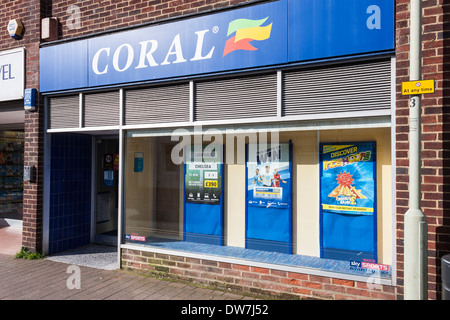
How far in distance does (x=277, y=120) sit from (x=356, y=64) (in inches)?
48.1

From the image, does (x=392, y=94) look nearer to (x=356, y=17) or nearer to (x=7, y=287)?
(x=356, y=17)

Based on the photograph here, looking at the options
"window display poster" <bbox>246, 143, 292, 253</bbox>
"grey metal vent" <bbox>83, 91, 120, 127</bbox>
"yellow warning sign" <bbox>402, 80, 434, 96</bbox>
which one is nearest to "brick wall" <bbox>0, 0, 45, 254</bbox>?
"grey metal vent" <bbox>83, 91, 120, 127</bbox>

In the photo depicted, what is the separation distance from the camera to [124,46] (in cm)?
605

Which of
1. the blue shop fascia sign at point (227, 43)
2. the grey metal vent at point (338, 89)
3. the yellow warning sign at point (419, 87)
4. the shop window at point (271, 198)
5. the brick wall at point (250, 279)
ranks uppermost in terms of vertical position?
the blue shop fascia sign at point (227, 43)

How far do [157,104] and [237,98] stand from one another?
1.44 m

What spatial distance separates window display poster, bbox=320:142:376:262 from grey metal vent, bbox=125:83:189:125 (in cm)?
228

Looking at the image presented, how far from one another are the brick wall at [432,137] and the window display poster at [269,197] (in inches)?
72.4

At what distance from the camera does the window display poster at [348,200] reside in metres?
5.05

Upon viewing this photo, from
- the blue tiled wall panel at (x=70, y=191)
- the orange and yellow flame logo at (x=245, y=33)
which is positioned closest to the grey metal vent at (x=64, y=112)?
the blue tiled wall panel at (x=70, y=191)

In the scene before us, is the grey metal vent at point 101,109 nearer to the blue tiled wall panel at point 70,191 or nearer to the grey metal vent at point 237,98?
the blue tiled wall panel at point 70,191

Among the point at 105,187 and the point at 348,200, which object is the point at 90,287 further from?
the point at 348,200

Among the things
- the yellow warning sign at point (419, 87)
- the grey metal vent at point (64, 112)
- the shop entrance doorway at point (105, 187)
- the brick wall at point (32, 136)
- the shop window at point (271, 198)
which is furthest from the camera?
the shop entrance doorway at point (105, 187)

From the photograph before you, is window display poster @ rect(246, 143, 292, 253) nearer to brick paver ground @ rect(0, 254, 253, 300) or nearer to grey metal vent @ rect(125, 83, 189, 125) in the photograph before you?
brick paver ground @ rect(0, 254, 253, 300)

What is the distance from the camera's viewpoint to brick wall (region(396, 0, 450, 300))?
3949 millimetres
